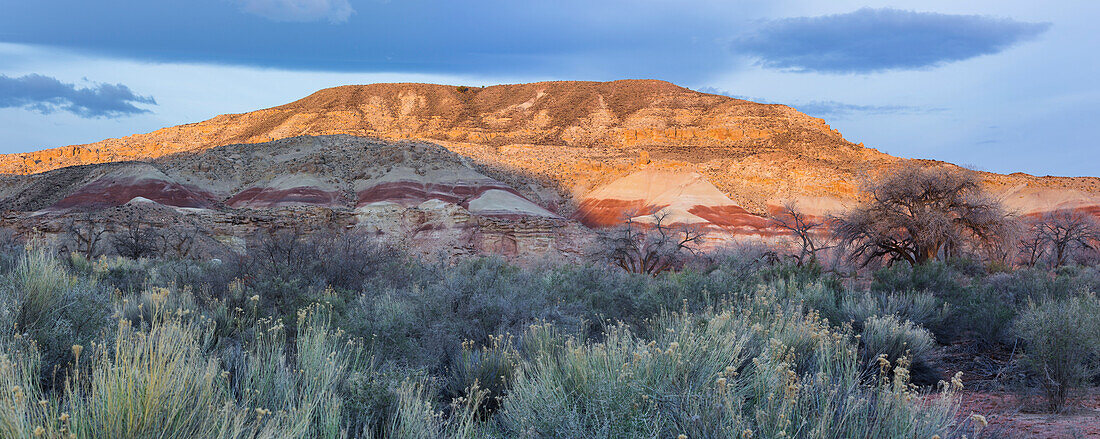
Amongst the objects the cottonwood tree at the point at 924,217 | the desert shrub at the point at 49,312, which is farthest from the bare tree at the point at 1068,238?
the desert shrub at the point at 49,312

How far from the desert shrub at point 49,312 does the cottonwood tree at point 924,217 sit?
20.7m

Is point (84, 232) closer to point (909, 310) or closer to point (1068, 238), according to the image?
point (909, 310)

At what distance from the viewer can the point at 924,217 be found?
1962 cm

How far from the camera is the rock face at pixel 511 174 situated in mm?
41250

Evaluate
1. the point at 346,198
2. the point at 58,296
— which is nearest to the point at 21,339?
the point at 58,296

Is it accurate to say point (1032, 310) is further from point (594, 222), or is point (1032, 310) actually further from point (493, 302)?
point (594, 222)

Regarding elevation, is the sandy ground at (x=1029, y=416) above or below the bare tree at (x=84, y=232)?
above

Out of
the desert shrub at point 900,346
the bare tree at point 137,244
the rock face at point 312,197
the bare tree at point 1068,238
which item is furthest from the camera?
the rock face at point 312,197

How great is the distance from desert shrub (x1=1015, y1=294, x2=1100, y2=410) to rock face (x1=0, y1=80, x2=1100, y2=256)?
54.3 feet

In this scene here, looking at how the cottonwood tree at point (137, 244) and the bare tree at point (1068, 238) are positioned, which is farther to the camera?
the bare tree at point (1068, 238)

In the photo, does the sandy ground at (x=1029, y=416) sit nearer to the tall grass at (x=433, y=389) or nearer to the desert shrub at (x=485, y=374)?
the tall grass at (x=433, y=389)

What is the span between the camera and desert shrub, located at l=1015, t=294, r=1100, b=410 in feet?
19.0

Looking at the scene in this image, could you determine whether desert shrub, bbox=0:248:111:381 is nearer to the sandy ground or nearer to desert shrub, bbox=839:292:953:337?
the sandy ground

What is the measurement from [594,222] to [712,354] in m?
43.5
